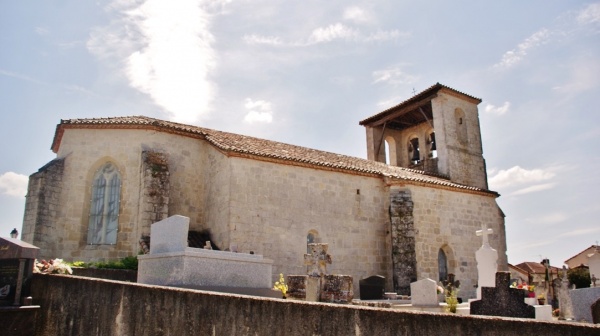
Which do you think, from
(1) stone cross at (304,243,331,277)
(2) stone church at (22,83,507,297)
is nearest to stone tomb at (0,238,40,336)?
(2) stone church at (22,83,507,297)

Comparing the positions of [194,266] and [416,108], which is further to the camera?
[416,108]

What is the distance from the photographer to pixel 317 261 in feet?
31.0

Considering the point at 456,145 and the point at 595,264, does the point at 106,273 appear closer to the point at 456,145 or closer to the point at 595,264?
the point at 595,264

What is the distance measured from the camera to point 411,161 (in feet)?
83.9

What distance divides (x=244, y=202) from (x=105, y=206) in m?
4.72

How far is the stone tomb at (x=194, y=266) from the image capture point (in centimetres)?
727

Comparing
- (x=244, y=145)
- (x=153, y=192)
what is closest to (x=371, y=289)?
(x=244, y=145)

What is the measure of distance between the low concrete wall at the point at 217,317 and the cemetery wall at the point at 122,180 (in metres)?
6.13

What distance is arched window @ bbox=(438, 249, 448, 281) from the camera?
58.7 ft

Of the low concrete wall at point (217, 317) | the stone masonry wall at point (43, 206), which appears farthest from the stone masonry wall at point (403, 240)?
the stone masonry wall at point (43, 206)

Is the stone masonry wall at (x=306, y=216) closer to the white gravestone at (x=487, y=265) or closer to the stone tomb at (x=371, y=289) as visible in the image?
the stone tomb at (x=371, y=289)

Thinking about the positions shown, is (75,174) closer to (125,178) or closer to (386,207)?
(125,178)

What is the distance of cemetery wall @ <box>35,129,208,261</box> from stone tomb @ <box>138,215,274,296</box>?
602 centimetres

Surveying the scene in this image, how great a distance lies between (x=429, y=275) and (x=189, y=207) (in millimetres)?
9630
